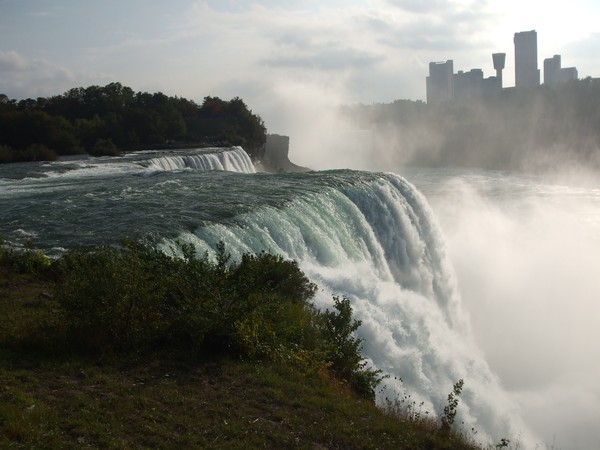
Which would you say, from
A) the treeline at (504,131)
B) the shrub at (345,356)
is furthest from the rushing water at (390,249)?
the treeline at (504,131)

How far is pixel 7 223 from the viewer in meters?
15.0

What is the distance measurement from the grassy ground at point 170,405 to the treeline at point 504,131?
6505cm

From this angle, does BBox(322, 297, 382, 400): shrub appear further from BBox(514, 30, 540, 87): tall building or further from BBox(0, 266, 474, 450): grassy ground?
BBox(514, 30, 540, 87): tall building

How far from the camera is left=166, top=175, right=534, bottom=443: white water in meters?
11.4

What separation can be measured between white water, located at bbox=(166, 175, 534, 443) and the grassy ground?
2.84 meters

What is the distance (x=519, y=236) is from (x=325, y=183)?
49.7 feet

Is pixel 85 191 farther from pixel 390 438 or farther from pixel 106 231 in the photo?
pixel 390 438

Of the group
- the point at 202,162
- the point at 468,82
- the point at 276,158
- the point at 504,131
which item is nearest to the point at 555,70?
the point at 468,82

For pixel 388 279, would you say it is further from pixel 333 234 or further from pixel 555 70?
pixel 555 70

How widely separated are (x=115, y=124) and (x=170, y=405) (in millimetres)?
41595

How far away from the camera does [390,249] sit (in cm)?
1958

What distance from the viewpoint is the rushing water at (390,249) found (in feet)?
40.9

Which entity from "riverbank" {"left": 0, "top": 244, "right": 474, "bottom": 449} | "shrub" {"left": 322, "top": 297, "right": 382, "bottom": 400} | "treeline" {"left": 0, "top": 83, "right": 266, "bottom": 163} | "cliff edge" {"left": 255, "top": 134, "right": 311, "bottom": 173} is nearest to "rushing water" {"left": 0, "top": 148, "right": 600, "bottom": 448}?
"shrub" {"left": 322, "top": 297, "right": 382, "bottom": 400}

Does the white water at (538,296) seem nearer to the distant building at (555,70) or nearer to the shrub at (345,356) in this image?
the shrub at (345,356)
